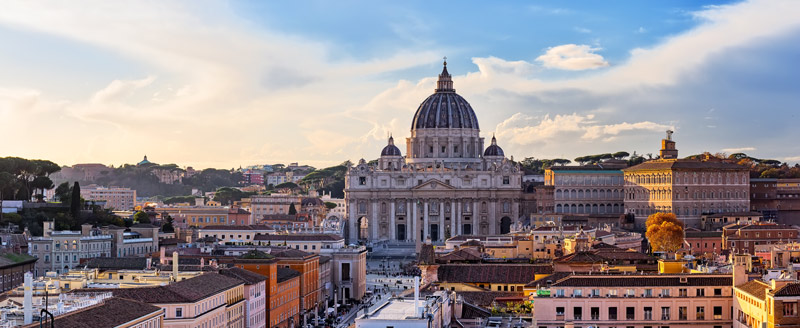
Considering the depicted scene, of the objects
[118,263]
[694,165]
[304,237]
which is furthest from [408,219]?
[118,263]

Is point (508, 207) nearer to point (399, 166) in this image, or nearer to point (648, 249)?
point (399, 166)

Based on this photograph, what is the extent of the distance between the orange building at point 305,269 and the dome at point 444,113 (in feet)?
288

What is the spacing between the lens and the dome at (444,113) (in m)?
165

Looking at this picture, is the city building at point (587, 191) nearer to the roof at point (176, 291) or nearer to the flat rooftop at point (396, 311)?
the roof at point (176, 291)

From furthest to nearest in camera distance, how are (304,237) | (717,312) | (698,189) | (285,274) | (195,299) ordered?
1. (698,189)
2. (304,237)
3. (285,274)
4. (195,299)
5. (717,312)

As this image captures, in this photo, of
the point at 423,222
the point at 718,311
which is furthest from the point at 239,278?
the point at 423,222

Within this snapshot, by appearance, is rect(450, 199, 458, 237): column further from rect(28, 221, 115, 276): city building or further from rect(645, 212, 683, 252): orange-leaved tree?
rect(28, 221, 115, 276): city building

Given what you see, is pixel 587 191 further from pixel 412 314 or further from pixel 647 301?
pixel 412 314

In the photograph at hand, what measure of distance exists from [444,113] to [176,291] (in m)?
→ 118

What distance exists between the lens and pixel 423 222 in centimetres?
15062

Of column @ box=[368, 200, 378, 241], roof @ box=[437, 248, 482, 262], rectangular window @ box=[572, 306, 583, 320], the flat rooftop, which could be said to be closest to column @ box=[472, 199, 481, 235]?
column @ box=[368, 200, 378, 241]

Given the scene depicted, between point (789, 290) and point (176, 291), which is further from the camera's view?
point (176, 291)

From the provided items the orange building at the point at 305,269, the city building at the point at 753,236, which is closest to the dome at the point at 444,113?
the city building at the point at 753,236

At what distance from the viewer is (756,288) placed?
4378cm
